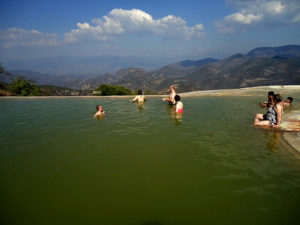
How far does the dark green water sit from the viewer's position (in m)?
2.95

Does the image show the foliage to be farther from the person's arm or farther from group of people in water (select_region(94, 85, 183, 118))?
the person's arm

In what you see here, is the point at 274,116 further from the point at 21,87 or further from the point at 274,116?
the point at 21,87

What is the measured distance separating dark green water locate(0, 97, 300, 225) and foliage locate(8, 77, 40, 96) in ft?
67.1

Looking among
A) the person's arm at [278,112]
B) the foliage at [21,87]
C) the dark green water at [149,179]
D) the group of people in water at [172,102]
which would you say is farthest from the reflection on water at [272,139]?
the foliage at [21,87]

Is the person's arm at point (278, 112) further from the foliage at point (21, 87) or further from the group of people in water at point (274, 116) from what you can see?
the foliage at point (21, 87)

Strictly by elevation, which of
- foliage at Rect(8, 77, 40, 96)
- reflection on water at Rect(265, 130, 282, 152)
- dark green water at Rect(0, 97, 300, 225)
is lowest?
dark green water at Rect(0, 97, 300, 225)

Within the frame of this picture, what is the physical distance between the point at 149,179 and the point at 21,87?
88.6 ft

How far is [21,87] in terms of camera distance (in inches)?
949

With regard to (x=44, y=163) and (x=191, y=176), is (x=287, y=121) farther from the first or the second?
(x=44, y=163)

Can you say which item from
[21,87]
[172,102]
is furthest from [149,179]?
[21,87]

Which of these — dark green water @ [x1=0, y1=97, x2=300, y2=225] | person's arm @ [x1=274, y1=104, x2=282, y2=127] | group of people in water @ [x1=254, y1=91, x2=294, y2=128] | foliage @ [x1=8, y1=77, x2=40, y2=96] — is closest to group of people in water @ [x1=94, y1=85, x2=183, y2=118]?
dark green water @ [x1=0, y1=97, x2=300, y2=225]

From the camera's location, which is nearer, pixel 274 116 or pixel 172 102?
pixel 274 116

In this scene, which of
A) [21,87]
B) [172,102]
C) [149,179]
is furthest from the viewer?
[21,87]

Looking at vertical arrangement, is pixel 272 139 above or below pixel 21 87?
below
